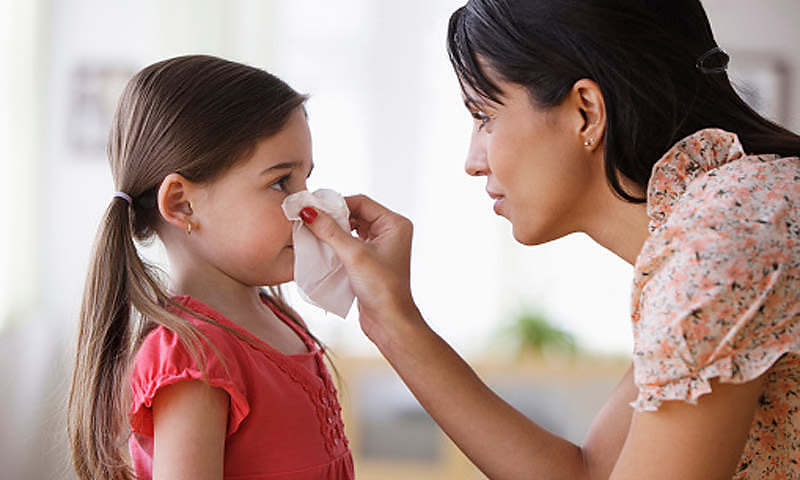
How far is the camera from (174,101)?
124 cm

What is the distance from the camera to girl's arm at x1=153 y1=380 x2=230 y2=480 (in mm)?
1060

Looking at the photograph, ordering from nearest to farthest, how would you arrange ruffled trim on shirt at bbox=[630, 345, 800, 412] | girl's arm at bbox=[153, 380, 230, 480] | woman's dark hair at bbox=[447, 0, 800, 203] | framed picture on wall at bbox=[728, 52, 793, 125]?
1. ruffled trim on shirt at bbox=[630, 345, 800, 412]
2. girl's arm at bbox=[153, 380, 230, 480]
3. woman's dark hair at bbox=[447, 0, 800, 203]
4. framed picture on wall at bbox=[728, 52, 793, 125]

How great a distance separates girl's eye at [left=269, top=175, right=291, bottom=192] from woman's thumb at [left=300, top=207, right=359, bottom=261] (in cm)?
5

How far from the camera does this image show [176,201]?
125 centimetres

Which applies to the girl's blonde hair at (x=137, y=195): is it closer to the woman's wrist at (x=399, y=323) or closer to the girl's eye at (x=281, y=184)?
the girl's eye at (x=281, y=184)

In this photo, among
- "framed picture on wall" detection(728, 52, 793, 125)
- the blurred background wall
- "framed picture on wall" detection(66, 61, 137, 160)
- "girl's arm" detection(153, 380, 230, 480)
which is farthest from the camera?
"framed picture on wall" detection(728, 52, 793, 125)

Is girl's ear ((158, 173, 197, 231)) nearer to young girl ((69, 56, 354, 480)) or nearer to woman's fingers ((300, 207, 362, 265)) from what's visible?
young girl ((69, 56, 354, 480))

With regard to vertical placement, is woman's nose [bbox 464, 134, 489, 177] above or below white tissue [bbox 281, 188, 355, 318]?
above

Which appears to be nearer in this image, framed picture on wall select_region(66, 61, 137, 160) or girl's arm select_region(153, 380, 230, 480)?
girl's arm select_region(153, 380, 230, 480)

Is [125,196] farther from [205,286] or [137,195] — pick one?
[205,286]

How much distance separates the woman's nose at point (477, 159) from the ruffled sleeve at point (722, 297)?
1.32 feet

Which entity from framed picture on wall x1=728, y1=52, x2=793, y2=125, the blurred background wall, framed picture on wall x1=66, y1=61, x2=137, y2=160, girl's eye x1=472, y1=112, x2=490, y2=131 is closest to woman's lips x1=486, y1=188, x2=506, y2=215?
girl's eye x1=472, y1=112, x2=490, y2=131

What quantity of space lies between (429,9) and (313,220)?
303 centimetres

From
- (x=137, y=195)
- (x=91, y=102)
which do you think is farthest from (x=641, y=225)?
(x=91, y=102)
